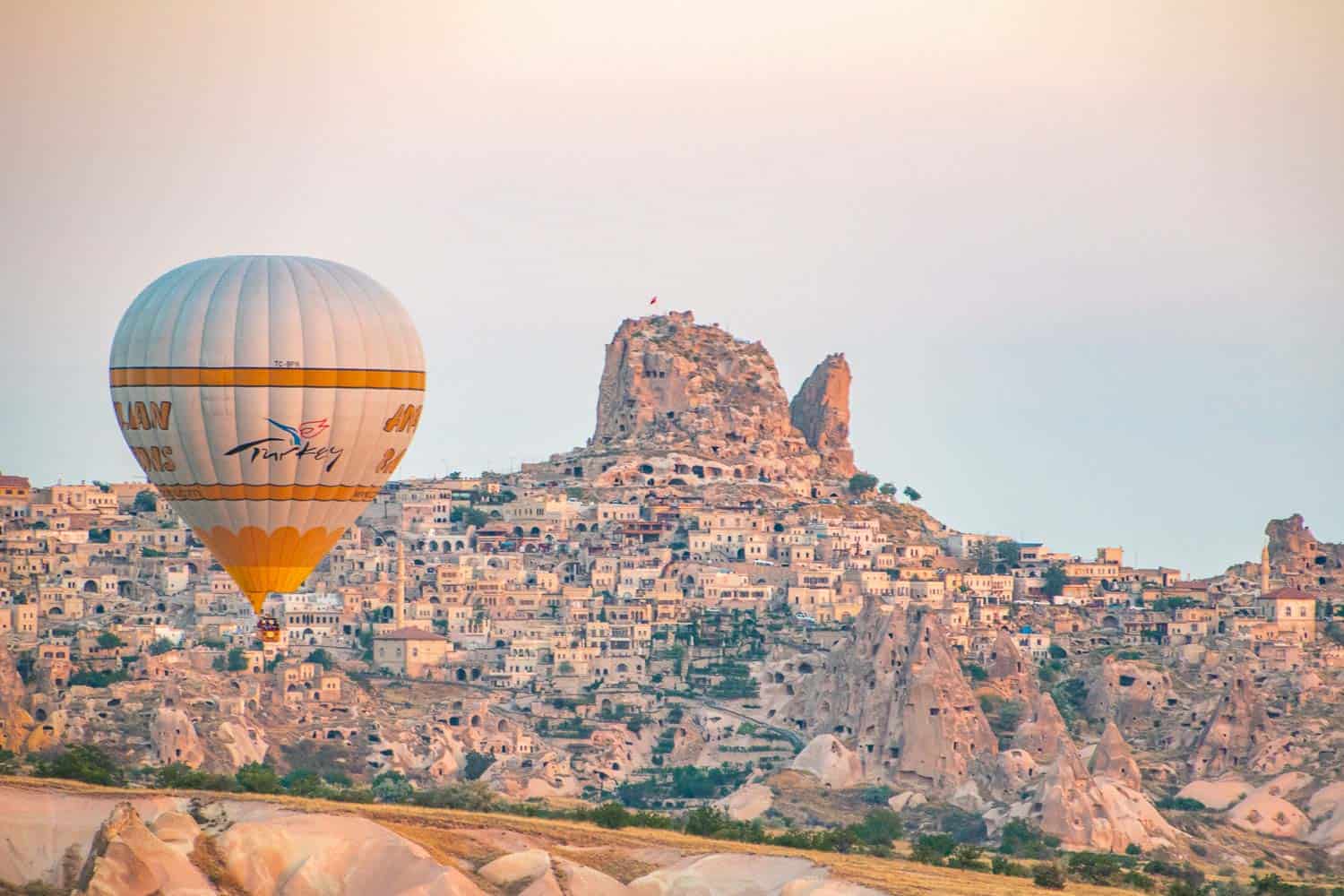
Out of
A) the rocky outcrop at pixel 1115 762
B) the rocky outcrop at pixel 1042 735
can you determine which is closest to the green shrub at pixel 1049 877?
the rocky outcrop at pixel 1115 762

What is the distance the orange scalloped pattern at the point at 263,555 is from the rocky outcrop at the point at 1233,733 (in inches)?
1640

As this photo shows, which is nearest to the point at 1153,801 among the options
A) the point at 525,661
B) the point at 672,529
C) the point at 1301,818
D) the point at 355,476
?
the point at 1301,818

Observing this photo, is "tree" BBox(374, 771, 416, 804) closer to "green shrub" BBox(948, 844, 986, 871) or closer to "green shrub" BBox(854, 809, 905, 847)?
"green shrub" BBox(854, 809, 905, 847)

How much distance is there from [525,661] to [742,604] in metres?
8.83

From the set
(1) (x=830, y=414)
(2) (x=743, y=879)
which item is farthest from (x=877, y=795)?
(1) (x=830, y=414)

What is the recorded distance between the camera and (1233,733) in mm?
A: 90938

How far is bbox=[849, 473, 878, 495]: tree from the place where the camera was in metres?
123

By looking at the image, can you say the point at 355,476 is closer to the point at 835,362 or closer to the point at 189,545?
the point at 189,545

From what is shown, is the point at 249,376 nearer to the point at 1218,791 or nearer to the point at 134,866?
the point at 134,866

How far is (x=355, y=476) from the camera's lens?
53.1m

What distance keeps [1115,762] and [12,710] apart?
82.4ft

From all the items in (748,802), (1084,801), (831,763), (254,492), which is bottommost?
(748,802)

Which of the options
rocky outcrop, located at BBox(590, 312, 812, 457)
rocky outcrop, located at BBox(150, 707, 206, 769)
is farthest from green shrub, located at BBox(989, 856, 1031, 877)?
rocky outcrop, located at BBox(590, 312, 812, 457)

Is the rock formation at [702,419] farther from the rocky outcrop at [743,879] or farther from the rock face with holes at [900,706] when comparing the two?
the rocky outcrop at [743,879]
